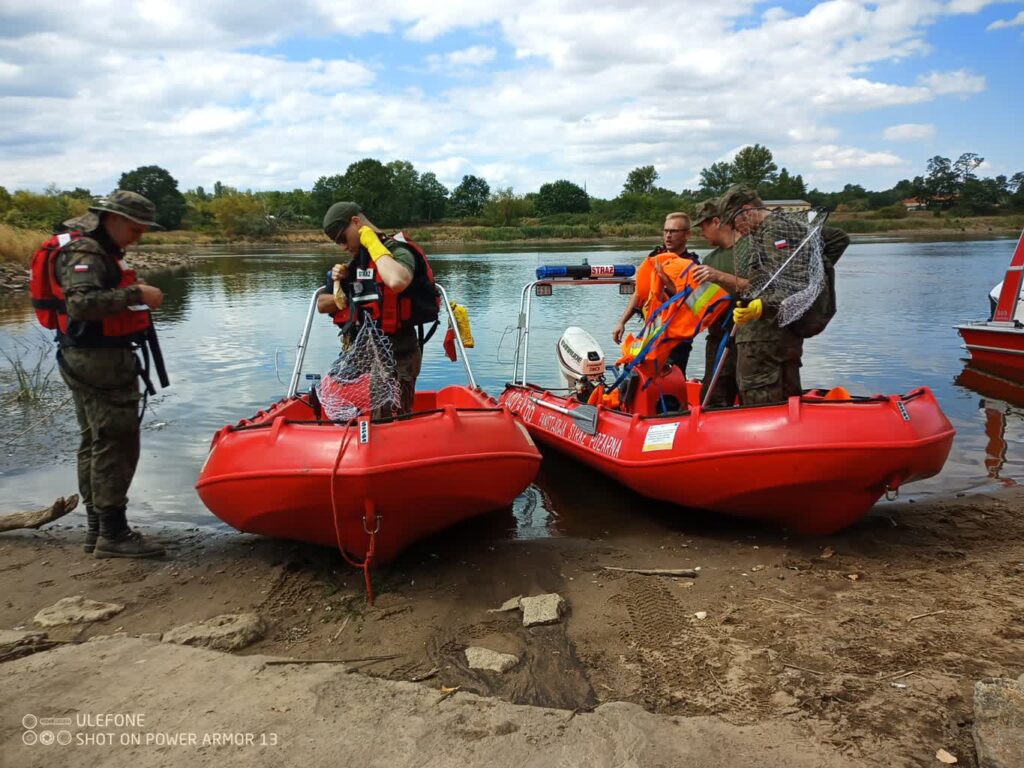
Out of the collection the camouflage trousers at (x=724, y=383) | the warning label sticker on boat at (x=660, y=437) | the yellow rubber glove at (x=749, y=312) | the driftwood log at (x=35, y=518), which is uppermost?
the yellow rubber glove at (x=749, y=312)

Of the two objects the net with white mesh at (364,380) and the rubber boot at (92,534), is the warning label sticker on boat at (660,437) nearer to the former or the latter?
the net with white mesh at (364,380)

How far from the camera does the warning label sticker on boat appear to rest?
5133mm

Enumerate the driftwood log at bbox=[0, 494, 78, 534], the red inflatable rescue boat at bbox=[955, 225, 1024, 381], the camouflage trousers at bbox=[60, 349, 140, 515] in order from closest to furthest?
the camouflage trousers at bbox=[60, 349, 140, 515], the driftwood log at bbox=[0, 494, 78, 534], the red inflatable rescue boat at bbox=[955, 225, 1024, 381]

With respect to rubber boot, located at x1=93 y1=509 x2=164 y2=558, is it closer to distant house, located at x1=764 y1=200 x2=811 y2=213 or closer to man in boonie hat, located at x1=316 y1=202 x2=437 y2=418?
man in boonie hat, located at x1=316 y1=202 x2=437 y2=418

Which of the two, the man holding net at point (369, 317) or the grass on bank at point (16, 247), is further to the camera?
the grass on bank at point (16, 247)

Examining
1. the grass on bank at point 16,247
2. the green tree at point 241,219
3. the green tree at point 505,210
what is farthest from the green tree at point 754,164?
the grass on bank at point 16,247

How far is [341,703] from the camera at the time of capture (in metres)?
2.97

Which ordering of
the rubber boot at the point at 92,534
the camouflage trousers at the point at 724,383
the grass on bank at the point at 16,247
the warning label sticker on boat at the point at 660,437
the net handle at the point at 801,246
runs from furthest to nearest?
the grass on bank at the point at 16,247
the camouflage trousers at the point at 724,383
the warning label sticker on boat at the point at 660,437
the rubber boot at the point at 92,534
the net handle at the point at 801,246

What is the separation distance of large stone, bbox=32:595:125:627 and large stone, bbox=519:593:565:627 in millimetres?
2207

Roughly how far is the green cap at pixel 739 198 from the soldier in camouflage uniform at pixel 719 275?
9cm

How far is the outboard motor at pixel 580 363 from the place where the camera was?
7168mm

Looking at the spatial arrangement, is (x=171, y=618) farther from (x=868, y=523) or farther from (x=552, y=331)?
(x=552, y=331)

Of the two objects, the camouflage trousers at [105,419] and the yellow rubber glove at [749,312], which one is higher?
the yellow rubber glove at [749,312]

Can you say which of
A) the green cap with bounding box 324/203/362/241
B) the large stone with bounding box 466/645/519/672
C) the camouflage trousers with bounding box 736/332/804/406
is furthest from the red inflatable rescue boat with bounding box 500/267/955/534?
the green cap with bounding box 324/203/362/241
